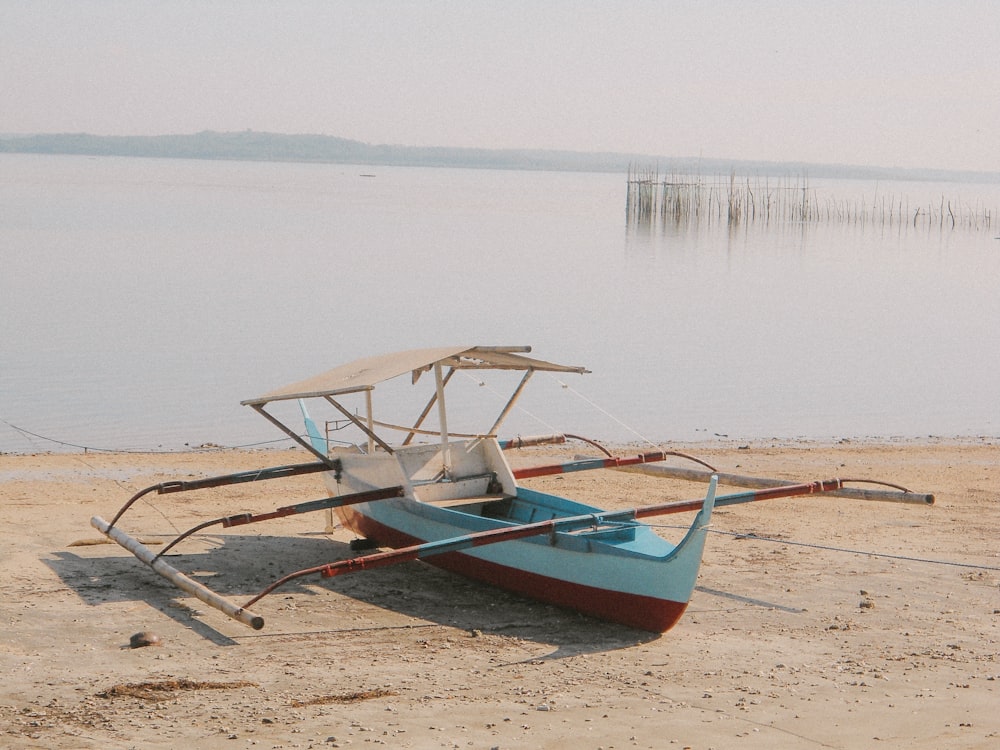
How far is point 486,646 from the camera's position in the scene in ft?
30.4

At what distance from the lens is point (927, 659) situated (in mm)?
9031

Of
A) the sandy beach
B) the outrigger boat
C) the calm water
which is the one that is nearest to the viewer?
the sandy beach

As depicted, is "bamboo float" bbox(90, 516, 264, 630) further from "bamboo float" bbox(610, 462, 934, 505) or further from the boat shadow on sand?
"bamboo float" bbox(610, 462, 934, 505)

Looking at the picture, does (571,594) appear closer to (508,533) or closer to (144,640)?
(508,533)

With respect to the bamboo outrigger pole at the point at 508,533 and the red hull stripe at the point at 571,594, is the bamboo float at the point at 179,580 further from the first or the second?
the red hull stripe at the point at 571,594

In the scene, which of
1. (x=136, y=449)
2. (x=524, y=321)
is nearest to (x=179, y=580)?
(x=136, y=449)

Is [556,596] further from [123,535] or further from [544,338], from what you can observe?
[544,338]

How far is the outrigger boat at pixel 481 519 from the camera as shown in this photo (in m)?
9.40

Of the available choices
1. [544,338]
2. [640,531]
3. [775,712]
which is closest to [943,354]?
[544,338]

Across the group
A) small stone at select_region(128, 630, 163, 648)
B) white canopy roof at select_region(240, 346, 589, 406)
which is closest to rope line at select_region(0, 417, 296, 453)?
white canopy roof at select_region(240, 346, 589, 406)

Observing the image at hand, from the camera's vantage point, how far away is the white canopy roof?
36.7 feet

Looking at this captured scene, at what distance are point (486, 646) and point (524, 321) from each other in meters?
23.1

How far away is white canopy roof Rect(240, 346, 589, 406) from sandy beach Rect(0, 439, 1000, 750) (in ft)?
5.31

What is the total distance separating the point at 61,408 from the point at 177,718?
13.8m
